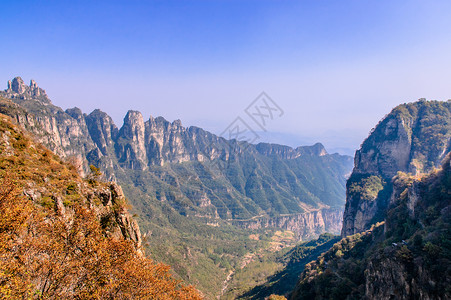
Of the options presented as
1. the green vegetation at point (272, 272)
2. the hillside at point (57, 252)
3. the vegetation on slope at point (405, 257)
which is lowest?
the green vegetation at point (272, 272)

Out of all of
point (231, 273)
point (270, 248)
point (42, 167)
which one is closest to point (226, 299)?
point (231, 273)

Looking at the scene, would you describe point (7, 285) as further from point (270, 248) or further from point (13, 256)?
point (270, 248)

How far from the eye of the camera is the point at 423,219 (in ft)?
131

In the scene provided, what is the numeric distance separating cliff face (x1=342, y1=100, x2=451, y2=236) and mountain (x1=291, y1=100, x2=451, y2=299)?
303 mm

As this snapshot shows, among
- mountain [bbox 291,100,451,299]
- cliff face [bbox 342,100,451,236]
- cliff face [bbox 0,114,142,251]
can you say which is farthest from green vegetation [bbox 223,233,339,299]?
cliff face [bbox 0,114,142,251]

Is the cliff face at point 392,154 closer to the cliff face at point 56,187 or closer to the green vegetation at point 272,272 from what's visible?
the green vegetation at point 272,272

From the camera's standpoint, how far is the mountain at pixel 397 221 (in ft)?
87.8

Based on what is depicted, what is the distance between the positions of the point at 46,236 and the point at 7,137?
938 inches

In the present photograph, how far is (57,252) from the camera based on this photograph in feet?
50.2

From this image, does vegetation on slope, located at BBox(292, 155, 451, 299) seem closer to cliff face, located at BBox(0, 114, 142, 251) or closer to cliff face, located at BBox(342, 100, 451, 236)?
cliff face, located at BBox(342, 100, 451, 236)

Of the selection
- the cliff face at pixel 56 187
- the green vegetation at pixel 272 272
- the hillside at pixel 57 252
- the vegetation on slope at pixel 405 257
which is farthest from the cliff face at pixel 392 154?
the hillside at pixel 57 252

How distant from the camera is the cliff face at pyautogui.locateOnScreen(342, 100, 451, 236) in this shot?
84.1 m

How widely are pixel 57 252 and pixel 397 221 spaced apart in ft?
196

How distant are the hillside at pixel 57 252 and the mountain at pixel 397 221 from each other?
25.1 metres
